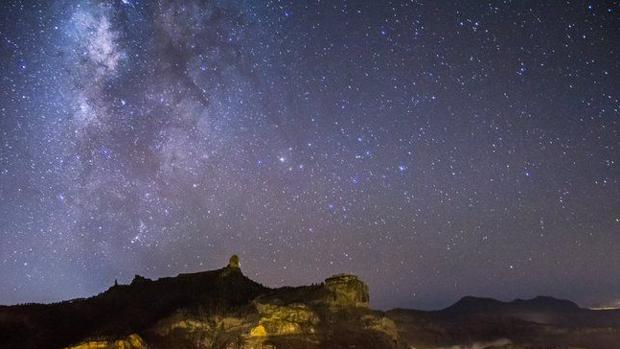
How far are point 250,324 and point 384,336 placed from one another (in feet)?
66.7

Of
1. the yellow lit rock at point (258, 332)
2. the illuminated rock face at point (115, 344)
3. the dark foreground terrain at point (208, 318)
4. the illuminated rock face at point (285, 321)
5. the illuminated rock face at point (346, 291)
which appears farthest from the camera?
the illuminated rock face at point (346, 291)

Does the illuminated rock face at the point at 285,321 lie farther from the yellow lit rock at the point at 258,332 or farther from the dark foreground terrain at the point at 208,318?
the dark foreground terrain at the point at 208,318

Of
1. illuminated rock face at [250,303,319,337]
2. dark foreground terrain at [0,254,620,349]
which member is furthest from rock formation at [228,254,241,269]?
illuminated rock face at [250,303,319,337]

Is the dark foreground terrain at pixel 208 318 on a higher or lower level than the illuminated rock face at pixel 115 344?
higher

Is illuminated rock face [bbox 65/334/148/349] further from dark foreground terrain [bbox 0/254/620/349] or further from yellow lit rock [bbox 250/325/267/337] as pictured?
yellow lit rock [bbox 250/325/267/337]

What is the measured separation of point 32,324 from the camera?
2731 inches

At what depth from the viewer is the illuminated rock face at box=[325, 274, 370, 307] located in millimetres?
74312

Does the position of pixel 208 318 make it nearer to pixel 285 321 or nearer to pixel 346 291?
pixel 285 321

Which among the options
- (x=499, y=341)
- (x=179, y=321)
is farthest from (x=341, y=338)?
(x=499, y=341)

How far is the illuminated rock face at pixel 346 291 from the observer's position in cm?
7431

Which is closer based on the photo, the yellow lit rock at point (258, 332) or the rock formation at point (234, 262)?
the yellow lit rock at point (258, 332)

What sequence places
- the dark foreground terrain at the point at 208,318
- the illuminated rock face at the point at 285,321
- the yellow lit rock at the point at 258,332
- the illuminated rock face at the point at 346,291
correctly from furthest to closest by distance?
the illuminated rock face at the point at 346,291 < the illuminated rock face at the point at 285,321 < the yellow lit rock at the point at 258,332 < the dark foreground terrain at the point at 208,318

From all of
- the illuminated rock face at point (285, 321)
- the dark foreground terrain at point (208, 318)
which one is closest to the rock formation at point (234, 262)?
the dark foreground terrain at point (208, 318)

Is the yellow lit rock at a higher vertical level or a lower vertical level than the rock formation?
lower
